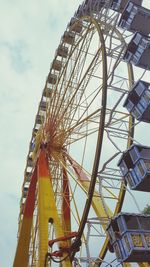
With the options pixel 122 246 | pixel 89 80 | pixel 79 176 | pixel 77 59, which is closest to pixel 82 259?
pixel 122 246

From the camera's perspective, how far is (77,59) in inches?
623

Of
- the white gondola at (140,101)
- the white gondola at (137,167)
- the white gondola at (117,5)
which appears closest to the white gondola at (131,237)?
the white gondola at (137,167)

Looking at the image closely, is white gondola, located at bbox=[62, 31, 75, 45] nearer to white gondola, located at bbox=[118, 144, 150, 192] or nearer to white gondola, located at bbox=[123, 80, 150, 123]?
white gondola, located at bbox=[123, 80, 150, 123]

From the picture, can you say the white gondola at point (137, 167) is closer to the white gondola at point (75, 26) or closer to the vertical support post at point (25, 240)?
the vertical support post at point (25, 240)

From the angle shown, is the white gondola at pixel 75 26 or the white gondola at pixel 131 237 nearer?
the white gondola at pixel 131 237

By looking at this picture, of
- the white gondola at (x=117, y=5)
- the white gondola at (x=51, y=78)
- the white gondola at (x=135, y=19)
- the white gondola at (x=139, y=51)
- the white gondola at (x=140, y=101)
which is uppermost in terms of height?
the white gondola at (x=51, y=78)

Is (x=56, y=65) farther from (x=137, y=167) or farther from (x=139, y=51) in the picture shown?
(x=137, y=167)

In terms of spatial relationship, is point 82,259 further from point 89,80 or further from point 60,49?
point 60,49

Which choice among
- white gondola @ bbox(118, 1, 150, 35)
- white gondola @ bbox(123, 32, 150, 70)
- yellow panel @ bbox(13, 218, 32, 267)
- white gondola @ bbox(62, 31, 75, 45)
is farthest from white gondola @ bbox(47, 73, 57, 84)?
yellow panel @ bbox(13, 218, 32, 267)

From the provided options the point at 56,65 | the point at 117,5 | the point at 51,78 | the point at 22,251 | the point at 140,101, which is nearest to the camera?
the point at 140,101

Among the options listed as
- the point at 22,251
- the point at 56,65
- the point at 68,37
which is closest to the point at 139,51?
the point at 68,37

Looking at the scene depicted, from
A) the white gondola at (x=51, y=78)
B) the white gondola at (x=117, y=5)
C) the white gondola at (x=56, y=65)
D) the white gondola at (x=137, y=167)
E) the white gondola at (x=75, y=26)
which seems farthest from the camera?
the white gondola at (x=51, y=78)

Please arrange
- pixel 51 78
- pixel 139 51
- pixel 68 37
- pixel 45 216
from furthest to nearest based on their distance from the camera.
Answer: pixel 51 78 < pixel 68 37 < pixel 139 51 < pixel 45 216

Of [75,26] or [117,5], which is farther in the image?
[75,26]
